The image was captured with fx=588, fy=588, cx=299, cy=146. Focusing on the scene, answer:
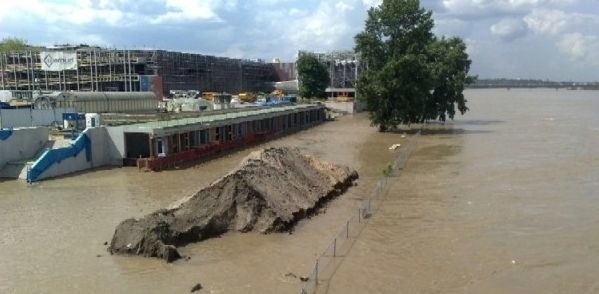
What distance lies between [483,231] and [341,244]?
6.04 metres

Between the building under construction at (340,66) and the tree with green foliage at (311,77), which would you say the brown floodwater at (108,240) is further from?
the building under construction at (340,66)

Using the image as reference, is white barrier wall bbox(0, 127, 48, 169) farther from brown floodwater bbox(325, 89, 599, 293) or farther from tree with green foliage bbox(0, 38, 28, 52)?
tree with green foliage bbox(0, 38, 28, 52)

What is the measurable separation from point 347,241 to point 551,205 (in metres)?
11.8

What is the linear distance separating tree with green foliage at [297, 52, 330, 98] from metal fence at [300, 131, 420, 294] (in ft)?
280

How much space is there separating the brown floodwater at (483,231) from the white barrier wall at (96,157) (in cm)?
2024

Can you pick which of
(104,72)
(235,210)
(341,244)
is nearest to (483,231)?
(341,244)

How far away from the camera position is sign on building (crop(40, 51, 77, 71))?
234 ft

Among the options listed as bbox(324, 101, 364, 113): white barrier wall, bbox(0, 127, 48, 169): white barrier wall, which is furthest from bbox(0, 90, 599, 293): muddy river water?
bbox(324, 101, 364, 113): white barrier wall

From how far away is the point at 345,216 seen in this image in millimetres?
25891

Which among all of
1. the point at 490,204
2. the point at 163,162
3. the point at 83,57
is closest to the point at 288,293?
the point at 490,204

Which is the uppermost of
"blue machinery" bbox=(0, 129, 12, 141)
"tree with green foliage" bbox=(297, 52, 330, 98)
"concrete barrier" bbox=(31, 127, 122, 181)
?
"tree with green foliage" bbox=(297, 52, 330, 98)

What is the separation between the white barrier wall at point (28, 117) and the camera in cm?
Result: 4567

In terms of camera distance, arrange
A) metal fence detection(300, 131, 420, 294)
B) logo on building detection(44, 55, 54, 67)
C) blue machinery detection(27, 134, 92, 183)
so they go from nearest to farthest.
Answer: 1. metal fence detection(300, 131, 420, 294)
2. blue machinery detection(27, 134, 92, 183)
3. logo on building detection(44, 55, 54, 67)

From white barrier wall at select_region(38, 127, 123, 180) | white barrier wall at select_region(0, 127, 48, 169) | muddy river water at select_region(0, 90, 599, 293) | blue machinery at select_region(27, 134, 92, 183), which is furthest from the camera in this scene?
white barrier wall at select_region(38, 127, 123, 180)
